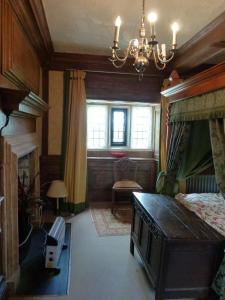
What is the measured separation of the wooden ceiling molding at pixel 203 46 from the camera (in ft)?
9.41

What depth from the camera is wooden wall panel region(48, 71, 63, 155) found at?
14.5ft

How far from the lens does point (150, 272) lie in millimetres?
2291

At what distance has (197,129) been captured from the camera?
3.04 meters

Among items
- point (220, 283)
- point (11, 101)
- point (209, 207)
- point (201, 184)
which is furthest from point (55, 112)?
point (220, 283)

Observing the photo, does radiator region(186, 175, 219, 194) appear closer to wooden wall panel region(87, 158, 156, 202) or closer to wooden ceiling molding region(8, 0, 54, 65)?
wooden wall panel region(87, 158, 156, 202)

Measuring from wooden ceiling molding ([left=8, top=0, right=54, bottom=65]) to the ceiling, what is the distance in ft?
0.29

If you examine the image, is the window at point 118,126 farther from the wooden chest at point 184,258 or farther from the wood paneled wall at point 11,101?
the wooden chest at point 184,258

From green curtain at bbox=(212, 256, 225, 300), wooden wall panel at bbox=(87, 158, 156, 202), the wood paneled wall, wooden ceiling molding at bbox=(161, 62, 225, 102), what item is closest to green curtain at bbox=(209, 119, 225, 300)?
wooden ceiling molding at bbox=(161, 62, 225, 102)

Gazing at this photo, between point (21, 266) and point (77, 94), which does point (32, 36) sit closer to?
point (77, 94)

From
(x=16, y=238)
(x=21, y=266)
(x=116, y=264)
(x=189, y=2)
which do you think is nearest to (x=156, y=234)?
(x=116, y=264)

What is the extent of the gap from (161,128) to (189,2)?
2540 mm

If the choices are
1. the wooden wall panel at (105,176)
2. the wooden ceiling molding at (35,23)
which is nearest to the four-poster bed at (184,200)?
the wooden ceiling molding at (35,23)

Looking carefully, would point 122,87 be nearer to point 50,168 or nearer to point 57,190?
point 50,168

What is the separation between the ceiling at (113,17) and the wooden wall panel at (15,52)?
444 mm
